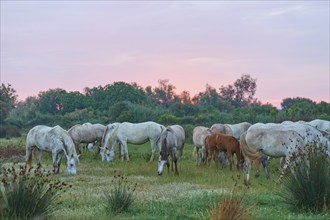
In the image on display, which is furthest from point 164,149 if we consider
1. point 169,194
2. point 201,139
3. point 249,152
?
point 201,139

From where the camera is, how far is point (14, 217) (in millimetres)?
9133

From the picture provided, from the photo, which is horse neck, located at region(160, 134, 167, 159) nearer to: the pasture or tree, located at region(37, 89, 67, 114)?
the pasture

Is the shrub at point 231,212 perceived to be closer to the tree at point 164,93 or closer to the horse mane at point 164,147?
the horse mane at point 164,147

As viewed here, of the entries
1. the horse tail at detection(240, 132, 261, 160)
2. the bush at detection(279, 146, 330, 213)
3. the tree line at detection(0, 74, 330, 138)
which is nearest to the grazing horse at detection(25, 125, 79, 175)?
the horse tail at detection(240, 132, 261, 160)

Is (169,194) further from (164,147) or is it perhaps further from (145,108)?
(145,108)

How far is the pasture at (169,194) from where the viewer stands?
34.0 feet

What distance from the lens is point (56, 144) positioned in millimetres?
20406

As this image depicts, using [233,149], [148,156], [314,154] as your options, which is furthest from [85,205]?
[148,156]

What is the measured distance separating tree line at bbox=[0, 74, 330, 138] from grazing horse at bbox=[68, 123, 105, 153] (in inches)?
490

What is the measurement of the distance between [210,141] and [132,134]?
7036mm

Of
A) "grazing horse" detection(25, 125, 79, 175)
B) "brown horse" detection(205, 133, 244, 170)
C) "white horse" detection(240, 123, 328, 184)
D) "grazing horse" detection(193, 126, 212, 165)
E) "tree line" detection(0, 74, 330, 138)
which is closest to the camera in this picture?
"white horse" detection(240, 123, 328, 184)

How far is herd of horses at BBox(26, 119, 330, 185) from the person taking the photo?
16797mm

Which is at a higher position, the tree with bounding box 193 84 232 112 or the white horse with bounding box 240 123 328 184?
the tree with bounding box 193 84 232 112

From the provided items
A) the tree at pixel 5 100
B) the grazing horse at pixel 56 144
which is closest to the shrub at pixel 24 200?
the grazing horse at pixel 56 144
